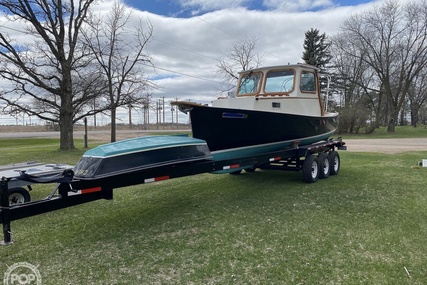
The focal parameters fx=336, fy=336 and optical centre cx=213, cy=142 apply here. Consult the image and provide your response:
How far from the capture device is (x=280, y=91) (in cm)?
788

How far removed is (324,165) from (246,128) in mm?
3302

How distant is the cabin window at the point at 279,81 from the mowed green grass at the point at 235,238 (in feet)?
7.75

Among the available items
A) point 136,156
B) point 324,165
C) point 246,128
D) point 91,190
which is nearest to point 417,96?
point 324,165

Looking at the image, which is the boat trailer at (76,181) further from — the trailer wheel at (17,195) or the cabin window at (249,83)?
the cabin window at (249,83)

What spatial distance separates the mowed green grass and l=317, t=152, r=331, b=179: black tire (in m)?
1.01

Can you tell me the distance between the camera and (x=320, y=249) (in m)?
4.05

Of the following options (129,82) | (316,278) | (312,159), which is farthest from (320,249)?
(129,82)

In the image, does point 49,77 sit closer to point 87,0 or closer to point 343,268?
point 87,0

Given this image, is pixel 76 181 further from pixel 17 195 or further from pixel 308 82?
pixel 308 82

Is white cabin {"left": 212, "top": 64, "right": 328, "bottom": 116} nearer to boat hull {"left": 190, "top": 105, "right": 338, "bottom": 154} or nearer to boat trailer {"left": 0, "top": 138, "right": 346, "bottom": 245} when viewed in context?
boat hull {"left": 190, "top": 105, "right": 338, "bottom": 154}

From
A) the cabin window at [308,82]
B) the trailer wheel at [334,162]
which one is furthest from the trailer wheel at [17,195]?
the trailer wheel at [334,162]

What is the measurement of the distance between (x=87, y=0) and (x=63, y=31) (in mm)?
2415

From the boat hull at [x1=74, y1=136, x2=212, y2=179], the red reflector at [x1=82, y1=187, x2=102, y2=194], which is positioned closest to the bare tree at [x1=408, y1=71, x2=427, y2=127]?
the boat hull at [x1=74, y1=136, x2=212, y2=179]

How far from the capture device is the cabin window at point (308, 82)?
798 centimetres
